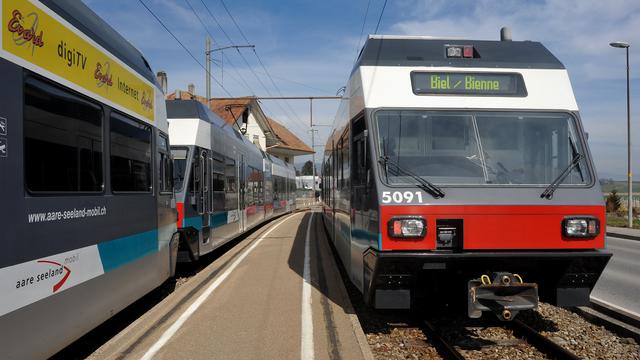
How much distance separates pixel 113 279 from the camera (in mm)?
5500

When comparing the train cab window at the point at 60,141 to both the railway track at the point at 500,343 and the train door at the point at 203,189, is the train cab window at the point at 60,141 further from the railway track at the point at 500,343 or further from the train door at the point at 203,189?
the train door at the point at 203,189

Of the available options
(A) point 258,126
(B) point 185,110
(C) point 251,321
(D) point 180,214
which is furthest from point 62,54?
(A) point 258,126

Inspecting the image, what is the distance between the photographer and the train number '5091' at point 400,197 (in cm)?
537

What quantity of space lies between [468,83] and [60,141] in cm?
419

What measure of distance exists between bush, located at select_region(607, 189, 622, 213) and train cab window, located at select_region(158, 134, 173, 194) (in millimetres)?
29741

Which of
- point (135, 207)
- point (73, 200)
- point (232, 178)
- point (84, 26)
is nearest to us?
point (73, 200)

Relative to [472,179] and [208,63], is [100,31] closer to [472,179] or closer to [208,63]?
[472,179]

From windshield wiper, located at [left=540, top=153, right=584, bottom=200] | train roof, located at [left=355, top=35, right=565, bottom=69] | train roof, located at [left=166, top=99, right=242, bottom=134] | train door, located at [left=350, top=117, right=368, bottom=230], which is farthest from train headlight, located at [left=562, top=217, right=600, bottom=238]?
train roof, located at [left=166, top=99, right=242, bottom=134]

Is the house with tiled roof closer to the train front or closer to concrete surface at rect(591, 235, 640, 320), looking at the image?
concrete surface at rect(591, 235, 640, 320)

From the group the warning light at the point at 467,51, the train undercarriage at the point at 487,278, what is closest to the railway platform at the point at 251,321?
the train undercarriage at the point at 487,278

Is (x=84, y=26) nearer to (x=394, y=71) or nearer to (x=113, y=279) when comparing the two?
(x=113, y=279)

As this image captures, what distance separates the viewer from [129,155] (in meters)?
6.14

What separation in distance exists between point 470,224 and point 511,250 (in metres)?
0.49

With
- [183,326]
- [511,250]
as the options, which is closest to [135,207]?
[183,326]
